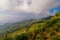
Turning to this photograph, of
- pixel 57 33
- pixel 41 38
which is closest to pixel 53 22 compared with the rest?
pixel 57 33

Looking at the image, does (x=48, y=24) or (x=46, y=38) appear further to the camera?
(x=48, y=24)

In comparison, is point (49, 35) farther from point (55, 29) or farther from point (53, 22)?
point (53, 22)

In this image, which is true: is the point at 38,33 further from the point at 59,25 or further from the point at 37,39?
the point at 59,25

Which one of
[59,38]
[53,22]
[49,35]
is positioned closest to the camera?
[59,38]

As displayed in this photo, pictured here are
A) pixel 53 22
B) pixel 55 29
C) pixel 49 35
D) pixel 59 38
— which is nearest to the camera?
pixel 59 38

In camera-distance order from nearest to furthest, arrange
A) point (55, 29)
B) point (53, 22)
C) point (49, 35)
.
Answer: point (49, 35) → point (55, 29) → point (53, 22)

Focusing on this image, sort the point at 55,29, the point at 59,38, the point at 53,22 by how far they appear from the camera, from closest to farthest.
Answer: the point at 59,38 → the point at 55,29 → the point at 53,22

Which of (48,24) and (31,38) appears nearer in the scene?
(31,38)

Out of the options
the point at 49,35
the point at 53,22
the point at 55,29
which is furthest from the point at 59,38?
the point at 53,22

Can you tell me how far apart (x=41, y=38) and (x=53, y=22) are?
109ft

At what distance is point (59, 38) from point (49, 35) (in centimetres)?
1141

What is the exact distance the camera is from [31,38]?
5797 inches

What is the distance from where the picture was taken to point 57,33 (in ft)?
481

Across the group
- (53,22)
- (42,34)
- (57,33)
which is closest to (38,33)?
(42,34)
